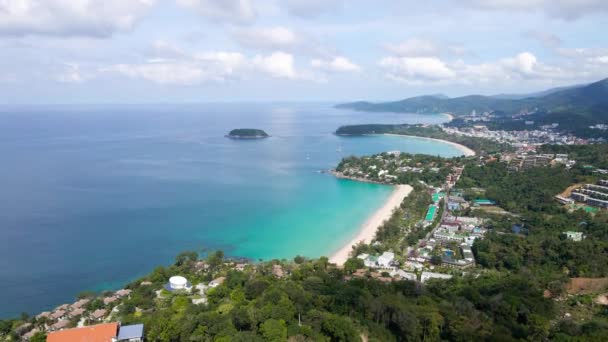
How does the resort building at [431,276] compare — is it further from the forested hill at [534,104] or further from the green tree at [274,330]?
the forested hill at [534,104]

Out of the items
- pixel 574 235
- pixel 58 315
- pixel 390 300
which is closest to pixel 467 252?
pixel 574 235

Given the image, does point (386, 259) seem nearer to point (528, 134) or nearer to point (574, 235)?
point (574, 235)

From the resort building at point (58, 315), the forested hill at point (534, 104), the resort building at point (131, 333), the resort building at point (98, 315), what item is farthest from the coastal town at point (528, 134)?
the resort building at point (58, 315)

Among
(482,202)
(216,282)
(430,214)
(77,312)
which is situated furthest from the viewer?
(482,202)

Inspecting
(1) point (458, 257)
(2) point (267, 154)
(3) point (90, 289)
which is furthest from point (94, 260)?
(2) point (267, 154)

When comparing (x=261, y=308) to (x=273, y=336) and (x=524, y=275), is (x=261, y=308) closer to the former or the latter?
(x=273, y=336)

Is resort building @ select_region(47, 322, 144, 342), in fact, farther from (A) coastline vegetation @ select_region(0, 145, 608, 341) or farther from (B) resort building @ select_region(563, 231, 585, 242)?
(B) resort building @ select_region(563, 231, 585, 242)
